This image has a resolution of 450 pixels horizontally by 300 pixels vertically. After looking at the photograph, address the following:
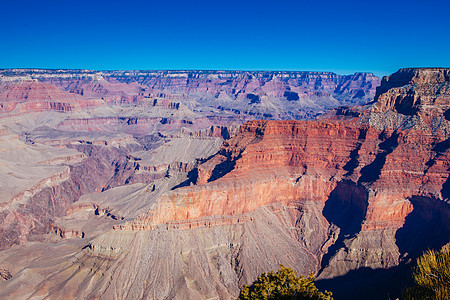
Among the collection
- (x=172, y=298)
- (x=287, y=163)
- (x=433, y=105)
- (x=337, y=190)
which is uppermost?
(x=433, y=105)

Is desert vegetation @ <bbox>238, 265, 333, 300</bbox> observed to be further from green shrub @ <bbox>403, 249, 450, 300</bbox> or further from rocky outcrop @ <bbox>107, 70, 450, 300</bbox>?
rocky outcrop @ <bbox>107, 70, 450, 300</bbox>

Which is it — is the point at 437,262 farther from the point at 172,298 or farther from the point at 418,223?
the point at 418,223

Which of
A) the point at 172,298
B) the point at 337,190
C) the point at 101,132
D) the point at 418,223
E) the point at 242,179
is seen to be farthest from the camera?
the point at 101,132

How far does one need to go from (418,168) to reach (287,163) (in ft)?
86.6

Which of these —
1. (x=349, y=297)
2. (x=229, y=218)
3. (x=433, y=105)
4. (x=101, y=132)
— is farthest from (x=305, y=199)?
(x=101, y=132)

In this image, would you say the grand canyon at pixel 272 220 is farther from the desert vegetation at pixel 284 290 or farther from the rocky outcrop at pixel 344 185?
the desert vegetation at pixel 284 290

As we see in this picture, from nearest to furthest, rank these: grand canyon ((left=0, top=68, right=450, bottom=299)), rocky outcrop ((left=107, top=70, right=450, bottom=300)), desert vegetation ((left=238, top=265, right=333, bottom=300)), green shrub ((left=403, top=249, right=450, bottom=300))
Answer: green shrub ((left=403, top=249, right=450, bottom=300)) < desert vegetation ((left=238, top=265, right=333, bottom=300)) < grand canyon ((left=0, top=68, right=450, bottom=299)) < rocky outcrop ((left=107, top=70, right=450, bottom=300))

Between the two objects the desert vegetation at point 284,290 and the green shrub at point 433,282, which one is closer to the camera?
the green shrub at point 433,282

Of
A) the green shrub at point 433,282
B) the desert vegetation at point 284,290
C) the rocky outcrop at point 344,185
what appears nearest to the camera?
the green shrub at point 433,282

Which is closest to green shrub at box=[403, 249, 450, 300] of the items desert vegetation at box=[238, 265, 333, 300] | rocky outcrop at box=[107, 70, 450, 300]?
desert vegetation at box=[238, 265, 333, 300]

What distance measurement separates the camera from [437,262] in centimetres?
2561

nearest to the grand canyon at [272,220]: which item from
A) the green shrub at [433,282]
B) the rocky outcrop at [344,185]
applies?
the rocky outcrop at [344,185]

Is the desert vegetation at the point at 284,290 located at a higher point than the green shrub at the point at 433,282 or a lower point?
lower

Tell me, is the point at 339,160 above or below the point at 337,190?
above
